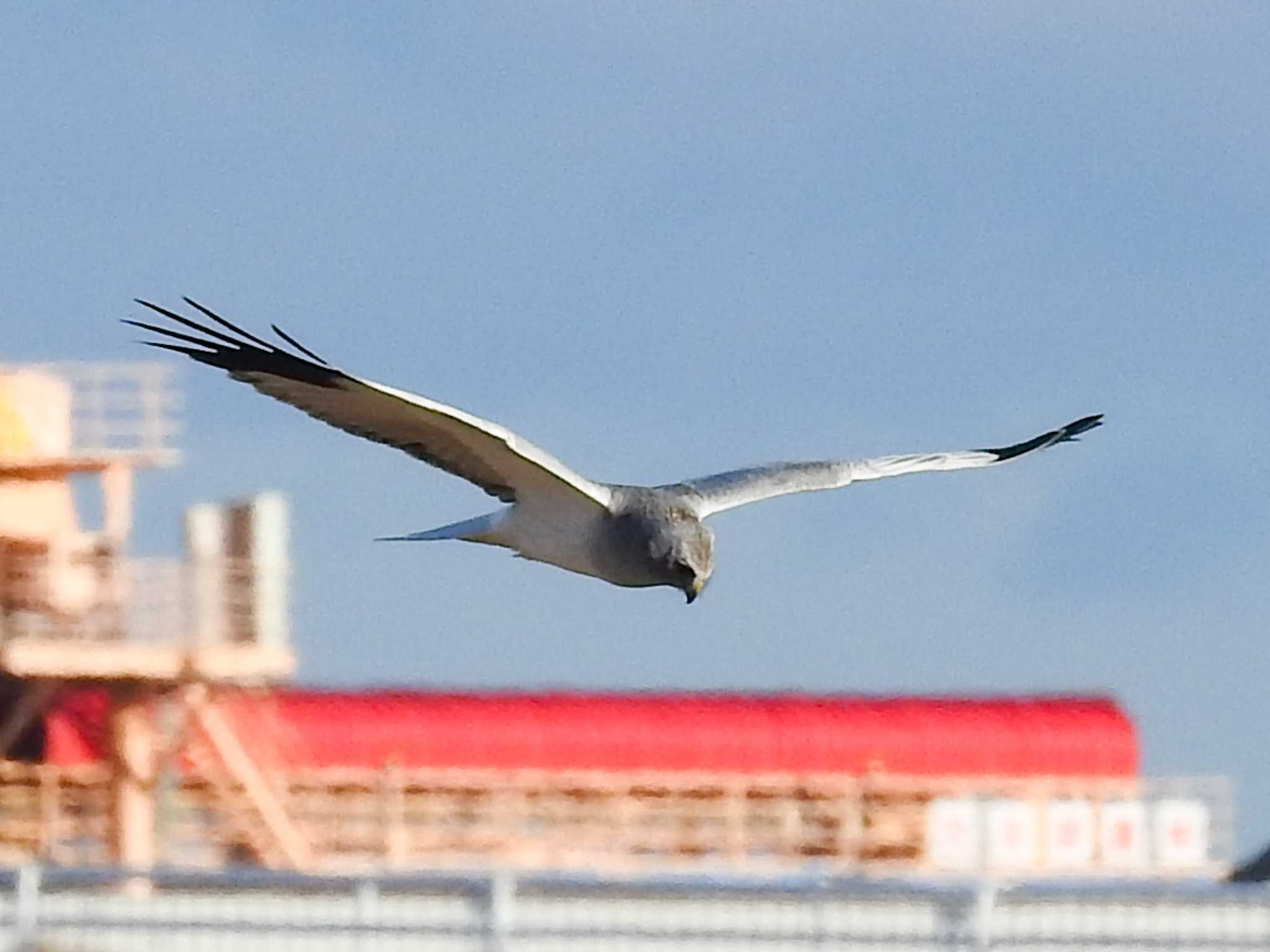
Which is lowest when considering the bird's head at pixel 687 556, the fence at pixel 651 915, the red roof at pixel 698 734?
the fence at pixel 651 915

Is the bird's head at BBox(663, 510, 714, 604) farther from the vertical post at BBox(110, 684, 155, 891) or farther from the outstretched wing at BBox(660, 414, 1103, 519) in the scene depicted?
the vertical post at BBox(110, 684, 155, 891)

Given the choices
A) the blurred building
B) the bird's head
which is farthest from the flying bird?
the blurred building

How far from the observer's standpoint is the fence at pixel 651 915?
1688 cm

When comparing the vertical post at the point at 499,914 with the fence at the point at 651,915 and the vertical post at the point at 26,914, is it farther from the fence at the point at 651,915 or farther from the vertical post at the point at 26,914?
the vertical post at the point at 26,914

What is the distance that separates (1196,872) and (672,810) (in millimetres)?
4444

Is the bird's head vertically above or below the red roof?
below

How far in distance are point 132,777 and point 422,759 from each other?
4.87 metres

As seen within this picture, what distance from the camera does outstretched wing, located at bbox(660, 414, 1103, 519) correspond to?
16.5 m

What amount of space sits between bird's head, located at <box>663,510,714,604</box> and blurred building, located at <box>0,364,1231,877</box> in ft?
44.6

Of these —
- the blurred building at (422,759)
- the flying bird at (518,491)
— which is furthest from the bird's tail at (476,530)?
the blurred building at (422,759)

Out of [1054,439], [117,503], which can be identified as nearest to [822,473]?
[1054,439]

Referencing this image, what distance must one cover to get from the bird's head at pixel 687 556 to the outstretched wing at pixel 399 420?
1.00 feet

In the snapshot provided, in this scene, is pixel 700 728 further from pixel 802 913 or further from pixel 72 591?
pixel 802 913

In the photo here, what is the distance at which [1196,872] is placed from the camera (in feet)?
110
